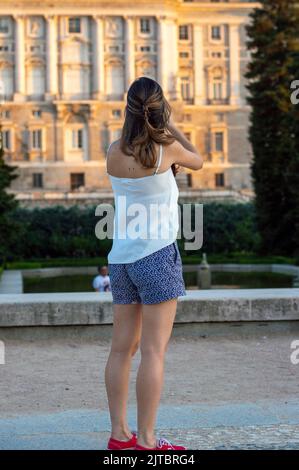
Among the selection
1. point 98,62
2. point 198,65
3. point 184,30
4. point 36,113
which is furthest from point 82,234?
point 184,30

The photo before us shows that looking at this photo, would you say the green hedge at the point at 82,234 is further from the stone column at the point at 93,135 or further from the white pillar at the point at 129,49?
the white pillar at the point at 129,49

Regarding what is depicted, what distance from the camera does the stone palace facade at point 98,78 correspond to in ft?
206

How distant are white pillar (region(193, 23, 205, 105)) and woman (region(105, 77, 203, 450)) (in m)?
62.7

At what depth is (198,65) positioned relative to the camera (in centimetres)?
6644

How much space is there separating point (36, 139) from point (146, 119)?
59010 millimetres

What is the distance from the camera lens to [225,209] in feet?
121

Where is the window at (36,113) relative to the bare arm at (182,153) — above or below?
above

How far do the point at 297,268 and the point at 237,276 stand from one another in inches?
73.4

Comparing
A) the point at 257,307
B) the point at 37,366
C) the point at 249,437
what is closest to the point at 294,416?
the point at 249,437

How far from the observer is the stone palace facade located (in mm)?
62688

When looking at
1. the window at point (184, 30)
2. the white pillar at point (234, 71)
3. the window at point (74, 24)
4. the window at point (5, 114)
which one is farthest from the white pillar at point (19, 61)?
the white pillar at point (234, 71)

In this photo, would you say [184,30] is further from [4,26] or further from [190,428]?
[190,428]

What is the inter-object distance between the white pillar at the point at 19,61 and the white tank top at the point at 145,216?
59343 millimetres

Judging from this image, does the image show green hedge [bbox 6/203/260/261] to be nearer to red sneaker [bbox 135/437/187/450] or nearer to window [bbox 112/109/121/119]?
window [bbox 112/109/121/119]
